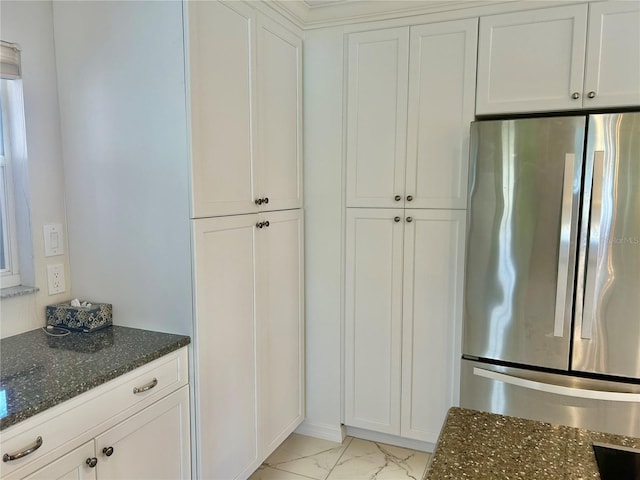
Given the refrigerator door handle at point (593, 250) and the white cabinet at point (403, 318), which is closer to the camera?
the refrigerator door handle at point (593, 250)

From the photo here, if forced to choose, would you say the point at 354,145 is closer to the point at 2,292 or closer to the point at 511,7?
the point at 511,7

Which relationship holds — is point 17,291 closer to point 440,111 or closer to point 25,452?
point 25,452

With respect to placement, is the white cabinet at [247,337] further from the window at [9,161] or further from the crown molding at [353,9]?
the crown molding at [353,9]

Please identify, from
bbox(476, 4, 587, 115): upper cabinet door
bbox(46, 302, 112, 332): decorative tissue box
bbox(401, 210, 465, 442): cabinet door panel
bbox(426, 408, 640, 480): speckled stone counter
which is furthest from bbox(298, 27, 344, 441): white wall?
bbox(426, 408, 640, 480): speckled stone counter

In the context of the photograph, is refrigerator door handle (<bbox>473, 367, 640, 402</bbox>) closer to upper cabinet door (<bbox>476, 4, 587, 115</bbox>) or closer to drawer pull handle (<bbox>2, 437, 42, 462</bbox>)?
upper cabinet door (<bbox>476, 4, 587, 115</bbox>)

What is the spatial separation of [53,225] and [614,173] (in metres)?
2.24

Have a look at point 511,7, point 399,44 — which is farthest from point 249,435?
point 511,7

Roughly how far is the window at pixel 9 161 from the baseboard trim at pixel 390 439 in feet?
6.31

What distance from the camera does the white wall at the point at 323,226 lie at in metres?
2.43

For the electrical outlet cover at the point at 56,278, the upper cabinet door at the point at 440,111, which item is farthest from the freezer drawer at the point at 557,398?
the electrical outlet cover at the point at 56,278

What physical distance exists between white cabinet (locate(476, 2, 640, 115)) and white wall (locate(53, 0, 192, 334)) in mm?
1407

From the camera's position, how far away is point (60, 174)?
1854 millimetres

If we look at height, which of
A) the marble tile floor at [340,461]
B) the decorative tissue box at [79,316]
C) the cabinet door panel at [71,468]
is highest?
the decorative tissue box at [79,316]

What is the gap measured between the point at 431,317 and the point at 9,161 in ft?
6.58
